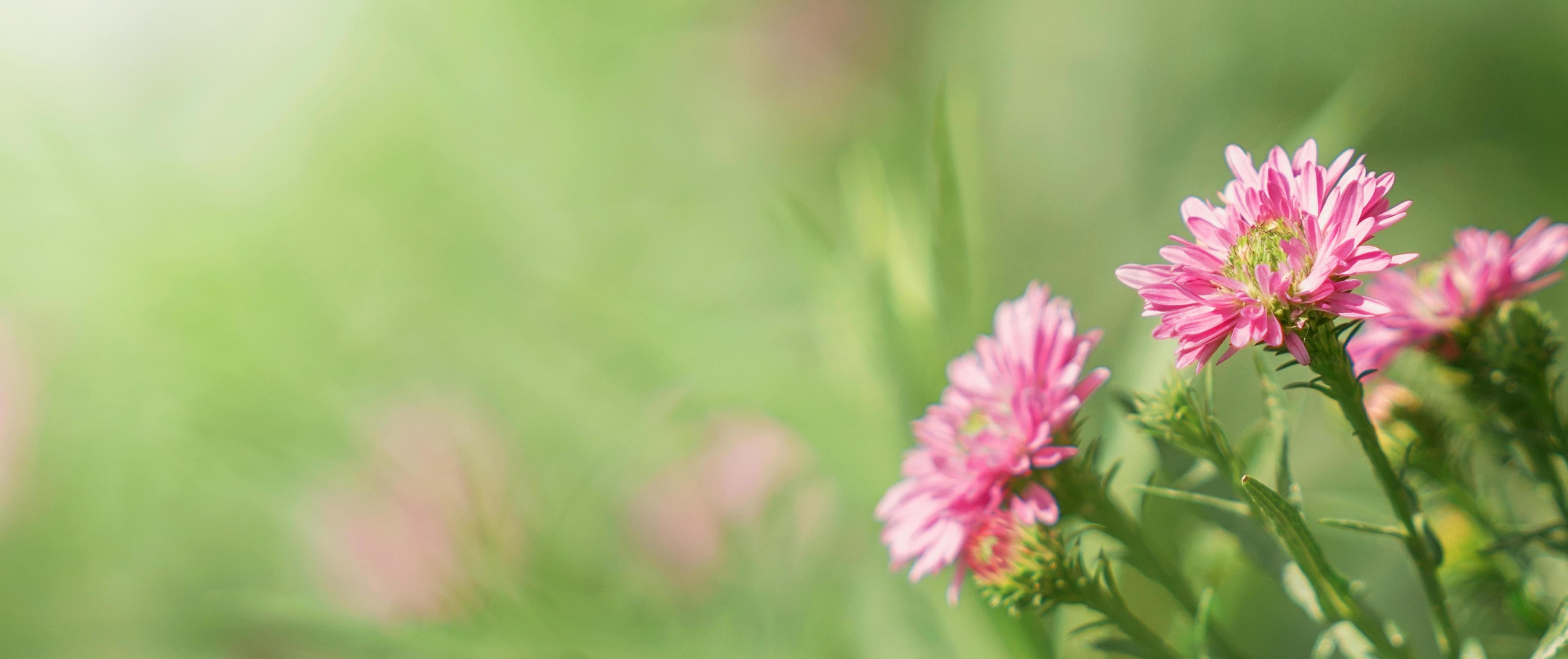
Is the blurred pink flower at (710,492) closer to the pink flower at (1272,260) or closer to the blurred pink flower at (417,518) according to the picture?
the blurred pink flower at (417,518)

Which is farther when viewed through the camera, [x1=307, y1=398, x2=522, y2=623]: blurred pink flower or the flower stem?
[x1=307, y1=398, x2=522, y2=623]: blurred pink flower

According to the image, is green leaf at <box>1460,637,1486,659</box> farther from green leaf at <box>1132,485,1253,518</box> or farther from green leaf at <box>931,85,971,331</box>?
green leaf at <box>931,85,971,331</box>

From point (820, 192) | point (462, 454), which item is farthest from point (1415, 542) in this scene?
point (820, 192)

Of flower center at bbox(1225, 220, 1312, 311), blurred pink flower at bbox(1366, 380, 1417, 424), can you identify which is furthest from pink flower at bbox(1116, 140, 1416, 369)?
A: blurred pink flower at bbox(1366, 380, 1417, 424)

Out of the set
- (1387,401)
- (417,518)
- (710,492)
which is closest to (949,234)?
(1387,401)

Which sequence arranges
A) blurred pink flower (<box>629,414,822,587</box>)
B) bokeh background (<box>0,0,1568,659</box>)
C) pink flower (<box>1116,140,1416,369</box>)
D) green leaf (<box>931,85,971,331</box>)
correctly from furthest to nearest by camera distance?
blurred pink flower (<box>629,414,822,587</box>), bokeh background (<box>0,0,1568,659</box>), green leaf (<box>931,85,971,331</box>), pink flower (<box>1116,140,1416,369</box>)

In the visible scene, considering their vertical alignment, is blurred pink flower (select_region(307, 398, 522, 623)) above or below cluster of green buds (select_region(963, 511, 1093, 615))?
above

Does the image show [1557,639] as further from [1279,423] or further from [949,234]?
[949,234]
